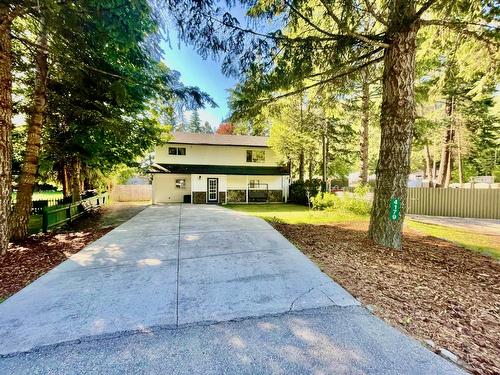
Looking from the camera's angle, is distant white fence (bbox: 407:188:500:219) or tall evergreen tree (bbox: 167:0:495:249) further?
distant white fence (bbox: 407:188:500:219)

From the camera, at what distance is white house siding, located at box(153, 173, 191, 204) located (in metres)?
18.4

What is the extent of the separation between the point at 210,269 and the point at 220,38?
4.55 m

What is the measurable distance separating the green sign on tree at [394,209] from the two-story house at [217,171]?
45.8ft

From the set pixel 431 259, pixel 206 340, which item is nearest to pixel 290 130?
pixel 431 259

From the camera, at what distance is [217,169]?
18.6 meters

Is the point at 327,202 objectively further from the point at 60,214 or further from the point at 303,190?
the point at 60,214

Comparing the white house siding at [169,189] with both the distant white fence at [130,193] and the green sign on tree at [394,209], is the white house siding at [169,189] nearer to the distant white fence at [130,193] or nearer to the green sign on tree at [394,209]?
the distant white fence at [130,193]

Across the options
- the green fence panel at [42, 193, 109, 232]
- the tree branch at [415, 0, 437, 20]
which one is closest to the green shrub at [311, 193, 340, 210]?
the tree branch at [415, 0, 437, 20]

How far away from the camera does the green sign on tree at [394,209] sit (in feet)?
16.4

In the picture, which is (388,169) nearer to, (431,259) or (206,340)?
(431,259)

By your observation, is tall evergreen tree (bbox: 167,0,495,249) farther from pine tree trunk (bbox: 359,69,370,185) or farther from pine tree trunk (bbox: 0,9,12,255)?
pine tree trunk (bbox: 359,69,370,185)

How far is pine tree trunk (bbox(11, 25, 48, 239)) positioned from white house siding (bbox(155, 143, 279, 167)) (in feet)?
37.2

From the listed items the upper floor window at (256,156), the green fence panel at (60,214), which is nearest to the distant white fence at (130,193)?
the upper floor window at (256,156)

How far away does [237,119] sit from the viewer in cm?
726
